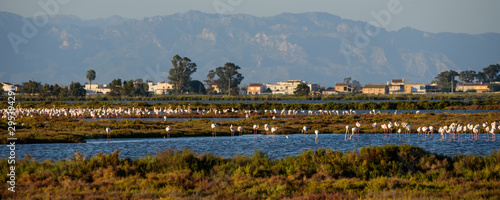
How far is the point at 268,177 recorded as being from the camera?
768 inches

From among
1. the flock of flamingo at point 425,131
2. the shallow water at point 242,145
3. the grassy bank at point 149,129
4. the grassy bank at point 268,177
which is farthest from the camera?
the flock of flamingo at point 425,131

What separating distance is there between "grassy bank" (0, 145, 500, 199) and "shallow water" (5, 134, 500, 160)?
7.23 metres

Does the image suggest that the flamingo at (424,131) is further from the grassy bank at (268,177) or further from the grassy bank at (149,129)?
the grassy bank at (268,177)

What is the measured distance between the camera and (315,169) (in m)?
20.4

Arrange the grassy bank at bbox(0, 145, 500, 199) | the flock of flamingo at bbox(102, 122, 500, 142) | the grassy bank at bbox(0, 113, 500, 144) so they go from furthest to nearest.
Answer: the flock of flamingo at bbox(102, 122, 500, 142)
the grassy bank at bbox(0, 113, 500, 144)
the grassy bank at bbox(0, 145, 500, 199)

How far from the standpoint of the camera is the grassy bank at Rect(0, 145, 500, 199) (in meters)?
16.9

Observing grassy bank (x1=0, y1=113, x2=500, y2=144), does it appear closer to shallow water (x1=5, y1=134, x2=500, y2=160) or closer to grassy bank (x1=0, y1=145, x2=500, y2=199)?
shallow water (x1=5, y1=134, x2=500, y2=160)

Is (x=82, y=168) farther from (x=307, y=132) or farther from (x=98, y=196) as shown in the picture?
(x=307, y=132)

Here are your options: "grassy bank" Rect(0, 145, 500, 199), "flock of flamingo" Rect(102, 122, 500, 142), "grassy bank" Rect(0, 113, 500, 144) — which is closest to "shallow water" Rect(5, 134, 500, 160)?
"flock of flamingo" Rect(102, 122, 500, 142)

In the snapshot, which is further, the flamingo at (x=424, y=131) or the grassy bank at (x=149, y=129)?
the flamingo at (x=424, y=131)

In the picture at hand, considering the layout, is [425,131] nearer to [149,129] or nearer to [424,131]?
[424,131]

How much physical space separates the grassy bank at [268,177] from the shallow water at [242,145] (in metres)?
7.23

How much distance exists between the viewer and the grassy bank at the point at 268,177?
16875mm

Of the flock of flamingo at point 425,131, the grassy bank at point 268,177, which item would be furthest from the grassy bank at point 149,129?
the grassy bank at point 268,177
